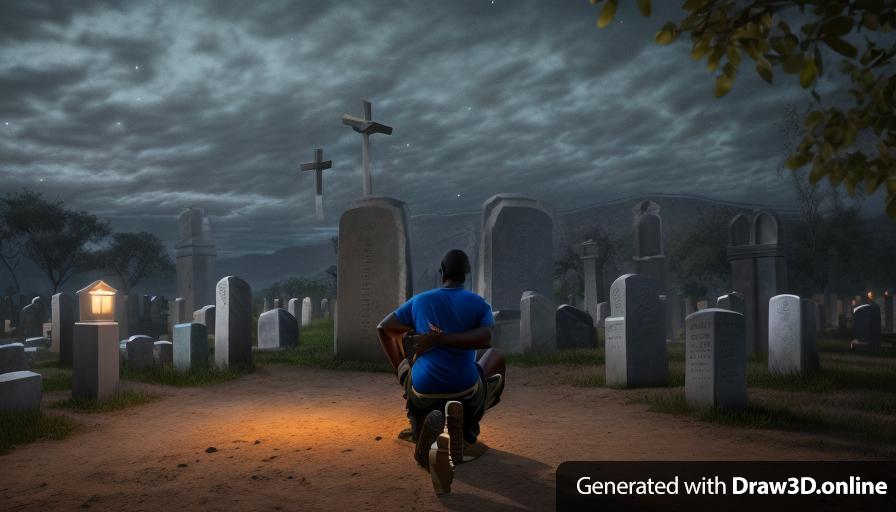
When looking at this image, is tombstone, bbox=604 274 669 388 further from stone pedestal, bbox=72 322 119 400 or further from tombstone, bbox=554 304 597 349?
stone pedestal, bbox=72 322 119 400

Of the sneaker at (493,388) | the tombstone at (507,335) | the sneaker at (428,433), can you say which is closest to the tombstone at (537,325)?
the tombstone at (507,335)

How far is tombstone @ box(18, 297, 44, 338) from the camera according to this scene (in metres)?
20.9

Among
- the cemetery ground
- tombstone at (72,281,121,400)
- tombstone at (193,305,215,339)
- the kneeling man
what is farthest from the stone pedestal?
tombstone at (193,305,215,339)

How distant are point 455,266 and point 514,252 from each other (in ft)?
44.8

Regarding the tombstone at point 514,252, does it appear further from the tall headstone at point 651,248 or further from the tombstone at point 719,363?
the tombstone at point 719,363

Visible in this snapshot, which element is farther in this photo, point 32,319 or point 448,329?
point 32,319

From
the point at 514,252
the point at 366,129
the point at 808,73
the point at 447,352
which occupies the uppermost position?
the point at 366,129

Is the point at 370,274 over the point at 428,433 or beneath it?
over

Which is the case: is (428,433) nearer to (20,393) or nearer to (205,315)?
(20,393)

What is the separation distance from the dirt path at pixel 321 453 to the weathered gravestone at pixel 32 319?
1630 centimetres

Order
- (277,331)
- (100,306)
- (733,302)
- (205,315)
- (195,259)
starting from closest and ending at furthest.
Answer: (100,306) < (733,302) < (277,331) < (205,315) < (195,259)

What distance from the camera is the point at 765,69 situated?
8.91 feet

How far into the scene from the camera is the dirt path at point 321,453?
419cm

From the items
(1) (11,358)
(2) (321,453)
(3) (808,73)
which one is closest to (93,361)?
(1) (11,358)
